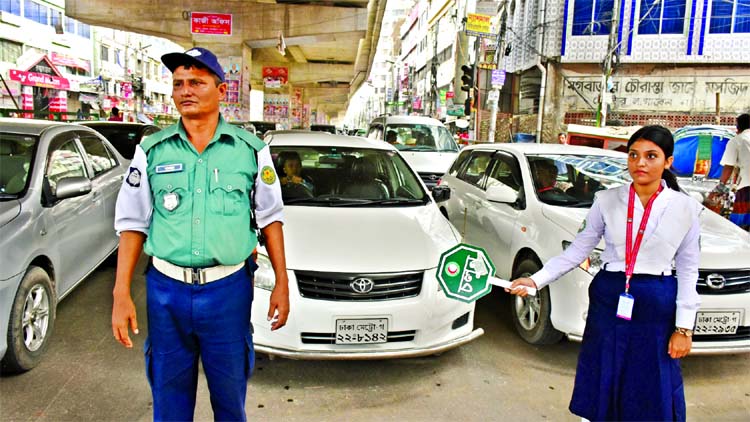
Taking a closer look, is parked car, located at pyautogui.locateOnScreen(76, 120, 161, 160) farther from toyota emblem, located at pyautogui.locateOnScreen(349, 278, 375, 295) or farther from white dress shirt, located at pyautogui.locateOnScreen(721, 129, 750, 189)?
white dress shirt, located at pyautogui.locateOnScreen(721, 129, 750, 189)

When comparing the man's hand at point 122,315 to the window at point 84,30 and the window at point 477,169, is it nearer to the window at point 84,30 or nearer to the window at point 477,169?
the window at point 477,169

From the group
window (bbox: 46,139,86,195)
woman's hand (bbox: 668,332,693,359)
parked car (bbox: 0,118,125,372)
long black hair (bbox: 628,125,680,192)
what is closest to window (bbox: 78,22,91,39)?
parked car (bbox: 0,118,125,372)

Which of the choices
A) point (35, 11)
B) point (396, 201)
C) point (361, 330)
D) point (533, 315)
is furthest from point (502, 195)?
point (35, 11)

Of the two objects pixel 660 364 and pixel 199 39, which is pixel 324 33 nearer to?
pixel 199 39

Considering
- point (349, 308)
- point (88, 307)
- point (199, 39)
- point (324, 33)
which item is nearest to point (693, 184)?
point (349, 308)

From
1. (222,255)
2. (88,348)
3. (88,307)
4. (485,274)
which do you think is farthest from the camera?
(88,307)

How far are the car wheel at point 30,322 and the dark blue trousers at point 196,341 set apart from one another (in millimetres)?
1599

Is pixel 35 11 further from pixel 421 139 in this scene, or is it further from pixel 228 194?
pixel 228 194

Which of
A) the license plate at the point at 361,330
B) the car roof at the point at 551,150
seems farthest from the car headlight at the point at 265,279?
the car roof at the point at 551,150

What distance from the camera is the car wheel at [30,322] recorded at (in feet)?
10.7

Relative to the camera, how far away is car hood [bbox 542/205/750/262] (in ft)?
11.8

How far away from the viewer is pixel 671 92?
22797mm

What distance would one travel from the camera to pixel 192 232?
2.05 m

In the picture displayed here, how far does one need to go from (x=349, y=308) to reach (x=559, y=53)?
22.8m
